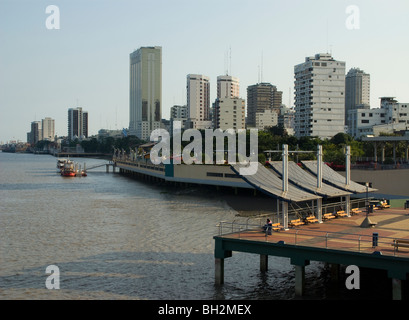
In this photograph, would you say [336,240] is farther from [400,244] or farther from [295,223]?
[295,223]

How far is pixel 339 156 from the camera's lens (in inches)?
3243

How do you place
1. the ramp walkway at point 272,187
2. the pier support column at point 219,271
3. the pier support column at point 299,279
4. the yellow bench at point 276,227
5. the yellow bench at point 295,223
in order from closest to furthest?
the pier support column at point 299,279 → the pier support column at point 219,271 → the ramp walkway at point 272,187 → the yellow bench at point 276,227 → the yellow bench at point 295,223

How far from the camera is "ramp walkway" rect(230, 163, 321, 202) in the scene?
31469 mm

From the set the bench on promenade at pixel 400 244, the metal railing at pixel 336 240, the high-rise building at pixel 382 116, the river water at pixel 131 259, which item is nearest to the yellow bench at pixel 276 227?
the metal railing at pixel 336 240

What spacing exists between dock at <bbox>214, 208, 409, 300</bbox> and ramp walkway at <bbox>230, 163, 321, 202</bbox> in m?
2.11

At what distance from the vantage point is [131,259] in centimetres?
3709

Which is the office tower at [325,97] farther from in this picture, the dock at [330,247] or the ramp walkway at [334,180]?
the dock at [330,247]

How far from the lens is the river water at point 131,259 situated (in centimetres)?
2938

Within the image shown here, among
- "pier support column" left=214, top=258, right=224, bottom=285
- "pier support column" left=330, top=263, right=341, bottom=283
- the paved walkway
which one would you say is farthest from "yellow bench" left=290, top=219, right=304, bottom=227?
"pier support column" left=214, top=258, right=224, bottom=285

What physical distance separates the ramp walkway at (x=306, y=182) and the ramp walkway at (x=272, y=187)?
0.79m

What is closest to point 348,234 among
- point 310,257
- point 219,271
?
point 310,257

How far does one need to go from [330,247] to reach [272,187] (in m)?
7.06

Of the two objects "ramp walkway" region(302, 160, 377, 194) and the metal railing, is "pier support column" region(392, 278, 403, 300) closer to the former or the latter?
the metal railing
